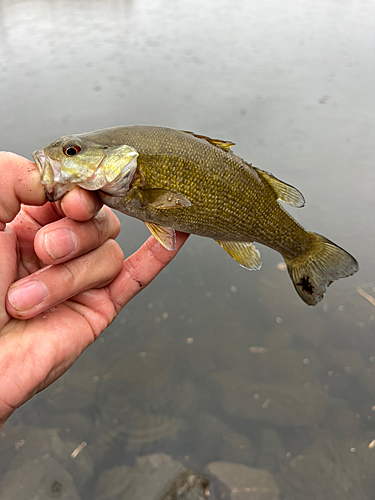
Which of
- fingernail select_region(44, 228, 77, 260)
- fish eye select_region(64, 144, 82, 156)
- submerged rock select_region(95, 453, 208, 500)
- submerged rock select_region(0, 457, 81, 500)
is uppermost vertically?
fish eye select_region(64, 144, 82, 156)

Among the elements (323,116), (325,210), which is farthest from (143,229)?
(323,116)

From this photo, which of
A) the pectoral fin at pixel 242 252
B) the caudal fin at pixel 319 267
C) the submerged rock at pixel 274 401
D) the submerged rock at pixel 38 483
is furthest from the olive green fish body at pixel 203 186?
the submerged rock at pixel 38 483

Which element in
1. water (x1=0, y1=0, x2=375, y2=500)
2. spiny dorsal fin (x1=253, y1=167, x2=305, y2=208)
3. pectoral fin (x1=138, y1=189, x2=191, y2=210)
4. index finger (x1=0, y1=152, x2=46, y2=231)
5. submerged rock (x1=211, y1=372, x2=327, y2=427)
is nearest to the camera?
index finger (x1=0, y1=152, x2=46, y2=231)

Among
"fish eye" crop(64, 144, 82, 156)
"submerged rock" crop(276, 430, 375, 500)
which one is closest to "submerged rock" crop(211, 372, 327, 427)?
"submerged rock" crop(276, 430, 375, 500)

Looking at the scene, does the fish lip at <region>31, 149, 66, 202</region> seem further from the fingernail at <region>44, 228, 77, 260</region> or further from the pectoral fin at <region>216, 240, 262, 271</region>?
the pectoral fin at <region>216, 240, 262, 271</region>

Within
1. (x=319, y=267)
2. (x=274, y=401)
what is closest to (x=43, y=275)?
(x=319, y=267)

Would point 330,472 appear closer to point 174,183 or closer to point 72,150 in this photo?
point 174,183
